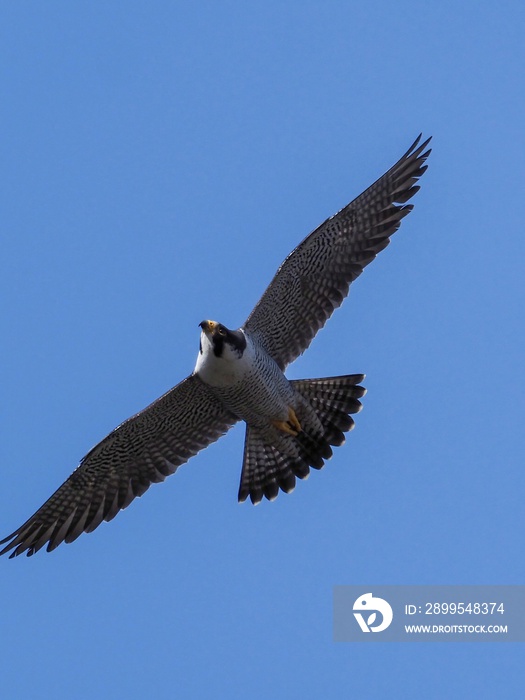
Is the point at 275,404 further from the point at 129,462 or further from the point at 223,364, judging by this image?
the point at 129,462

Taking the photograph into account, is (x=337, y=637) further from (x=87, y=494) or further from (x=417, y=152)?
(x=417, y=152)

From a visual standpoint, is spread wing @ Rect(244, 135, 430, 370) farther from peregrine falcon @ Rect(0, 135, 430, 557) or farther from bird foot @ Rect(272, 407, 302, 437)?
bird foot @ Rect(272, 407, 302, 437)

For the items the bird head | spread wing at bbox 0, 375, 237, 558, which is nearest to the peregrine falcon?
spread wing at bbox 0, 375, 237, 558

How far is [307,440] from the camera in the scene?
22000 millimetres

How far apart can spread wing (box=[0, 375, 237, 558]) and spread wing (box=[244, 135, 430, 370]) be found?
1.13 metres

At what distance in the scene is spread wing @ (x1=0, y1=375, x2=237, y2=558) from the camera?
69.6 feet

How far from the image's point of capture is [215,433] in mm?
21828

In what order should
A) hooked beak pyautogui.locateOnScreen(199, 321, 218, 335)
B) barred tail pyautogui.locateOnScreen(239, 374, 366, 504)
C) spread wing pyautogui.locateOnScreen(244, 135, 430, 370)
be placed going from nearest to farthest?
hooked beak pyautogui.locateOnScreen(199, 321, 218, 335) < spread wing pyautogui.locateOnScreen(244, 135, 430, 370) < barred tail pyautogui.locateOnScreen(239, 374, 366, 504)

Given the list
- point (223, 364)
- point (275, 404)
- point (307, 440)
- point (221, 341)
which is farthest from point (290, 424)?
point (221, 341)

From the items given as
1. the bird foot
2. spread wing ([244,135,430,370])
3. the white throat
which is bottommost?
the bird foot

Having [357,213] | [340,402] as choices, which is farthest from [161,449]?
[357,213]

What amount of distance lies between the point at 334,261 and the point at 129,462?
140 inches

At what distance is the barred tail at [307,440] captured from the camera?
861 inches

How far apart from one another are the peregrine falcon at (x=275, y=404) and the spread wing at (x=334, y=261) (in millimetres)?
12
